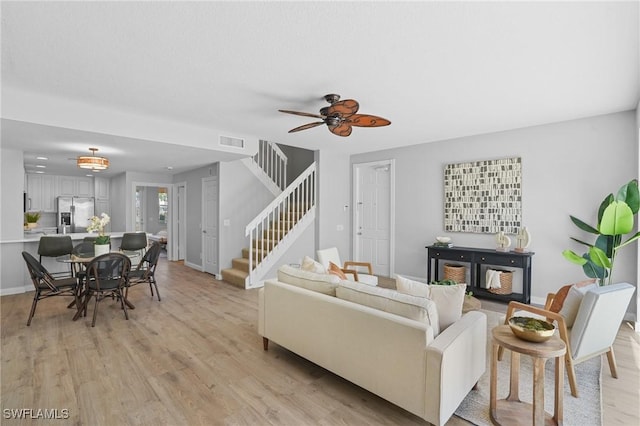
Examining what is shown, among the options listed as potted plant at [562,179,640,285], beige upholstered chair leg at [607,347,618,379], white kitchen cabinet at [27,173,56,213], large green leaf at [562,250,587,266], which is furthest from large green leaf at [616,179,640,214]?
white kitchen cabinet at [27,173,56,213]

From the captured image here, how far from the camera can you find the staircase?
556 cm

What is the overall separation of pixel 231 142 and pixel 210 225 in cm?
235

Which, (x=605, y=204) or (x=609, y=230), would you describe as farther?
(x=605, y=204)

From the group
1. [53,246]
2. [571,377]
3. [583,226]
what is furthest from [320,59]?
[53,246]

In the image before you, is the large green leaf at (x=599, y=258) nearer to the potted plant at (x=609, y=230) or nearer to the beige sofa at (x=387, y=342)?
the potted plant at (x=609, y=230)

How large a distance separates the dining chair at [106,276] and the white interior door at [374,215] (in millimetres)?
4302

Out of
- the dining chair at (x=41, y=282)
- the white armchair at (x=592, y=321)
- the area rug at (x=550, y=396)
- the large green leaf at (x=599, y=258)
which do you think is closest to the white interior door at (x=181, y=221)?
the dining chair at (x=41, y=282)

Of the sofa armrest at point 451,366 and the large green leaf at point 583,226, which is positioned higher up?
the large green leaf at point 583,226

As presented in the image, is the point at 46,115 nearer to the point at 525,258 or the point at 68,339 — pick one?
the point at 68,339

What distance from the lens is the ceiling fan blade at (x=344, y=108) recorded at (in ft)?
9.58

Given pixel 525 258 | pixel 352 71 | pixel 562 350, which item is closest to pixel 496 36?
pixel 352 71

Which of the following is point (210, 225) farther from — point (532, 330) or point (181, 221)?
point (532, 330)

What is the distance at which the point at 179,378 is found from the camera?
8.46 feet

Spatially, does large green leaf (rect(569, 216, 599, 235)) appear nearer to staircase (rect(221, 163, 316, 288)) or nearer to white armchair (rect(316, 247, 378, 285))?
white armchair (rect(316, 247, 378, 285))
